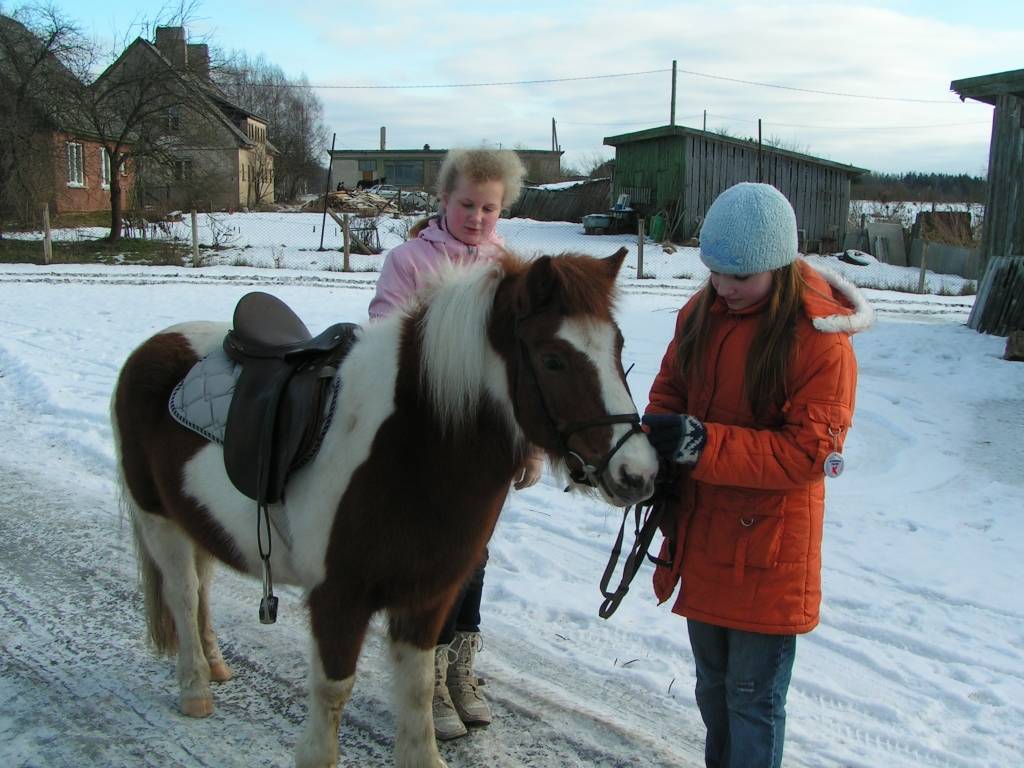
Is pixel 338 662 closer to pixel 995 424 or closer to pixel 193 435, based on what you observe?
pixel 193 435

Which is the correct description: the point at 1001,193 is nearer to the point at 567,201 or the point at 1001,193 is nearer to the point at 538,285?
the point at 538,285

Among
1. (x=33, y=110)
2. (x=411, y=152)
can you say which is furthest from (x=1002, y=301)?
(x=411, y=152)

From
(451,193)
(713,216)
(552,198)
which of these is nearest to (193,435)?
(451,193)

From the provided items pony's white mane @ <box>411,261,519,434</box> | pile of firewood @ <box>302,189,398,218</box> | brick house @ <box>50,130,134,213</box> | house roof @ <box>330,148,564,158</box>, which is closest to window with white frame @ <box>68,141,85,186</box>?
brick house @ <box>50,130,134,213</box>

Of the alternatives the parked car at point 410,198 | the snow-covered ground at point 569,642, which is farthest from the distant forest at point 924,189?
the snow-covered ground at point 569,642

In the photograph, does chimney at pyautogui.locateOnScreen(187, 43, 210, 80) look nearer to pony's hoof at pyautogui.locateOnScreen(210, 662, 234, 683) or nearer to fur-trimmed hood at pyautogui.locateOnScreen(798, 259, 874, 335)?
pony's hoof at pyautogui.locateOnScreen(210, 662, 234, 683)

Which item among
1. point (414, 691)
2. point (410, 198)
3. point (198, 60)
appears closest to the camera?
point (414, 691)

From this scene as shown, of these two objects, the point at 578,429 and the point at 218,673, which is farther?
the point at 218,673

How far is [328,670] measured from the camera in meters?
2.57

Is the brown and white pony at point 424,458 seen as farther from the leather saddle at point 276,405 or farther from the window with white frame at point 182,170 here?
the window with white frame at point 182,170

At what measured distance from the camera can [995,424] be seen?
7016mm

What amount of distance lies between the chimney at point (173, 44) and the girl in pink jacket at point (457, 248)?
79.7 feet

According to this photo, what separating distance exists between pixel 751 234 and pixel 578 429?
27.2 inches

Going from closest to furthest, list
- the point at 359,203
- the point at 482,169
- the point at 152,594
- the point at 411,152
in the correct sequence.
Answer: the point at 482,169, the point at 152,594, the point at 359,203, the point at 411,152
